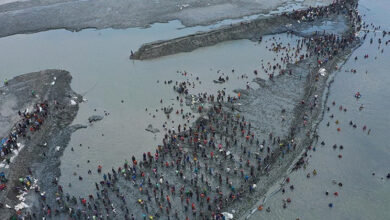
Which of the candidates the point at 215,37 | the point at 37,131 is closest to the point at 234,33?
the point at 215,37

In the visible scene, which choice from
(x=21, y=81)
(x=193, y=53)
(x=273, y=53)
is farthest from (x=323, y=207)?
(x=21, y=81)

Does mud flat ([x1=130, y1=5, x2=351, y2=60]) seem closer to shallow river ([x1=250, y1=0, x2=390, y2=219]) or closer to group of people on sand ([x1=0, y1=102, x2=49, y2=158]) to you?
group of people on sand ([x1=0, y1=102, x2=49, y2=158])

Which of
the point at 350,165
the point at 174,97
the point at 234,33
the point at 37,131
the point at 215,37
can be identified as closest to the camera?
the point at 350,165

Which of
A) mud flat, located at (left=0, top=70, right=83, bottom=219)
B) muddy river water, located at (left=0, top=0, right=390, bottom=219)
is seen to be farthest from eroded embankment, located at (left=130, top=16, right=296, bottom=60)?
mud flat, located at (left=0, top=70, right=83, bottom=219)

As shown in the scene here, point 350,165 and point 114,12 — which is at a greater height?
point 114,12

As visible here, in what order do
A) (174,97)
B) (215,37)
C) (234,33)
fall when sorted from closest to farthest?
(174,97) < (215,37) < (234,33)

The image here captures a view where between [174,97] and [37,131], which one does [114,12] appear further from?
[37,131]
